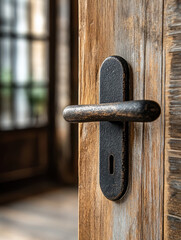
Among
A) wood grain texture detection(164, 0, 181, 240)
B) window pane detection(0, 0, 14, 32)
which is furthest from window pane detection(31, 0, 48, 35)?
wood grain texture detection(164, 0, 181, 240)

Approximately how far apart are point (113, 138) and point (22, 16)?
333 centimetres

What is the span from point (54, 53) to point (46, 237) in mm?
2013

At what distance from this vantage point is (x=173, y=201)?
1.68 ft

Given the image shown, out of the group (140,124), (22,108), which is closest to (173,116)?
(140,124)

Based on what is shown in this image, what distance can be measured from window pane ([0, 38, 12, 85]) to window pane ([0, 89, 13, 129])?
100mm

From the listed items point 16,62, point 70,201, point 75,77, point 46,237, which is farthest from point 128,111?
point 75,77

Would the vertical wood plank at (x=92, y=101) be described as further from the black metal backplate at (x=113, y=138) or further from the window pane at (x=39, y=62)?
the window pane at (x=39, y=62)

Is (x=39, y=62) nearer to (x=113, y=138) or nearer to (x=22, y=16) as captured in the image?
(x=22, y=16)

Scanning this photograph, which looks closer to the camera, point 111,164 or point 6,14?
point 111,164

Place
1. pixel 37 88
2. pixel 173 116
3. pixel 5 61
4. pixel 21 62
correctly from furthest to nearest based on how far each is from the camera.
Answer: pixel 37 88 < pixel 21 62 < pixel 5 61 < pixel 173 116

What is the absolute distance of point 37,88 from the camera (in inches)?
150

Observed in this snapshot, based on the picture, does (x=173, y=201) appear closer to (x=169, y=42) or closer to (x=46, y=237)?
(x=169, y=42)

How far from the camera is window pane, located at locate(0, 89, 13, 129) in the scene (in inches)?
138

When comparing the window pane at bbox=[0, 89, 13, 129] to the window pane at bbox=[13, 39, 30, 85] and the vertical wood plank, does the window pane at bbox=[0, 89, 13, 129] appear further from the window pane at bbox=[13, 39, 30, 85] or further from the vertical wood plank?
the vertical wood plank
